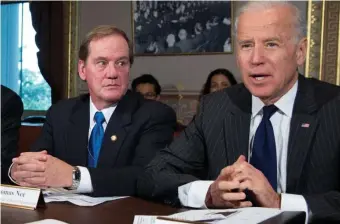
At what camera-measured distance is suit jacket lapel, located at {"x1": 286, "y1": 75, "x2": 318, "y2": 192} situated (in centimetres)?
166

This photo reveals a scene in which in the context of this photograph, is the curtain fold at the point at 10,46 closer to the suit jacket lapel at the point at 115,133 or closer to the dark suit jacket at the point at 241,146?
the suit jacket lapel at the point at 115,133

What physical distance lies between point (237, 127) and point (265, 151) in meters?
0.18

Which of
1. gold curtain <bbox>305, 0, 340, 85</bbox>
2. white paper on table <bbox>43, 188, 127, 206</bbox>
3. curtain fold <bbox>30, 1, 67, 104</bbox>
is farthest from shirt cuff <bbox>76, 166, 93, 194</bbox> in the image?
curtain fold <bbox>30, 1, 67, 104</bbox>

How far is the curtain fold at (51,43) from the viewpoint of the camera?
6.52 metres

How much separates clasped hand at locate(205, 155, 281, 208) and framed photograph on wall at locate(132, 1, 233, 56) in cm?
421

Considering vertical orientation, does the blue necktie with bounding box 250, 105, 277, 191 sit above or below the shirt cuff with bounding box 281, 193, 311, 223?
above

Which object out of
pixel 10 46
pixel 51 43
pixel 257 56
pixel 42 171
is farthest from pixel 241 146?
pixel 10 46

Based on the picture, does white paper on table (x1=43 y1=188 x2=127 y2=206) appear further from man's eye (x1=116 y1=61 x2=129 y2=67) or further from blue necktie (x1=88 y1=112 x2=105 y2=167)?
man's eye (x1=116 y1=61 x2=129 y2=67)

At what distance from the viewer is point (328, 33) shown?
16.7 feet

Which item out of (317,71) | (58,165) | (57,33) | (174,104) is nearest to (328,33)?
(317,71)

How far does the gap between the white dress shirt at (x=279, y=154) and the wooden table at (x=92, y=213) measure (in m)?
0.12

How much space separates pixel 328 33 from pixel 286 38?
3.69m

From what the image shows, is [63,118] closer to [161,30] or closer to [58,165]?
[58,165]

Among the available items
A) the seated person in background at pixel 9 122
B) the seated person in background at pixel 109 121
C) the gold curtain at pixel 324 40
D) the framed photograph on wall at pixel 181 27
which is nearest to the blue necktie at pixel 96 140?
the seated person in background at pixel 109 121
